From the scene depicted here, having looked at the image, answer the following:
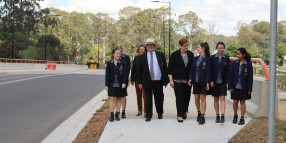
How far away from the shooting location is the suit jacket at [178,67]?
7.82 metres

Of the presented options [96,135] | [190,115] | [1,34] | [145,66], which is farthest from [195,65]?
[1,34]

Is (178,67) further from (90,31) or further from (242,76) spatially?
(90,31)

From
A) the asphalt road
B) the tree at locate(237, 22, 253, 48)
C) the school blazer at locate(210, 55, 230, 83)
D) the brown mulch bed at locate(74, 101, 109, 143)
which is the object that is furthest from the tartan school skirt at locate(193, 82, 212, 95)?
the tree at locate(237, 22, 253, 48)

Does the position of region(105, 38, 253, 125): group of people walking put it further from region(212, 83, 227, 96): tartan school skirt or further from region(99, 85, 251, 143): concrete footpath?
region(99, 85, 251, 143): concrete footpath

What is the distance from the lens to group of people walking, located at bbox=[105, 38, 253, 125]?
744 centimetres

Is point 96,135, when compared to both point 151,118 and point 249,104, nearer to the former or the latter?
point 151,118

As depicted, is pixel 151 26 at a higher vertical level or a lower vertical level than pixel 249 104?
higher

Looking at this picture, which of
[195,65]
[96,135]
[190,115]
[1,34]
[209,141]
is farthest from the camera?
[1,34]

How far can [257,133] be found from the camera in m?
6.52

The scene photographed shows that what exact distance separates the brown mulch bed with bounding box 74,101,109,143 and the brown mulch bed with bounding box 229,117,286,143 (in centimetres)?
238

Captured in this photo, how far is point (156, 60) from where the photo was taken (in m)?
7.98

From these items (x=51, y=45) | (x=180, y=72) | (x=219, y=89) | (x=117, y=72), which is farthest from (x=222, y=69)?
(x=51, y=45)

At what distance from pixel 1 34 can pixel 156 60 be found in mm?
68309

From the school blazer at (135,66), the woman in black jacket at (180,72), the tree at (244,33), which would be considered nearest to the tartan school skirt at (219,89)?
the woman in black jacket at (180,72)
